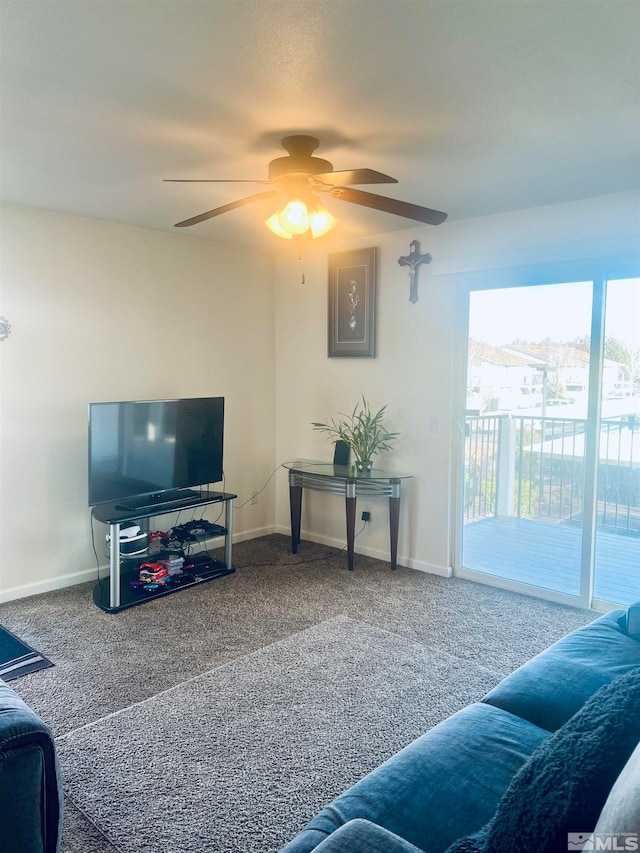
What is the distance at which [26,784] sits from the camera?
4.62ft

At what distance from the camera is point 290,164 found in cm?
266

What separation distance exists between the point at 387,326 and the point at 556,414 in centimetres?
139

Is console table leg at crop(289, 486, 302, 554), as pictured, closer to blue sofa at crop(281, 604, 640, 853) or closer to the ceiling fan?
the ceiling fan

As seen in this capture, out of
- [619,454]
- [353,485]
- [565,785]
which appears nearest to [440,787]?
[565,785]

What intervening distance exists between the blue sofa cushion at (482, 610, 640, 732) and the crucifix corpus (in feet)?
9.10

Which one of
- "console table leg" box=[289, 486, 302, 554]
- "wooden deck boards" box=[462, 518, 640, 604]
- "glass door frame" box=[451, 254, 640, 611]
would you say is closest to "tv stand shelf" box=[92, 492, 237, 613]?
"console table leg" box=[289, 486, 302, 554]

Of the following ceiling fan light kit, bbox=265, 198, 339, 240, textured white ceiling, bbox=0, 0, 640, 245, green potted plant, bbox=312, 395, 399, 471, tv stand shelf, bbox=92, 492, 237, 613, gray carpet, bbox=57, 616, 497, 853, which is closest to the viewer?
textured white ceiling, bbox=0, 0, 640, 245

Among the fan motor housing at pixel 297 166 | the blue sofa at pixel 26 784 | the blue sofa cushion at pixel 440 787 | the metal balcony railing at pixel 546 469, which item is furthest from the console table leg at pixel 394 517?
the blue sofa at pixel 26 784

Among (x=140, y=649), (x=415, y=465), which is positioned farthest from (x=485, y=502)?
(x=140, y=649)

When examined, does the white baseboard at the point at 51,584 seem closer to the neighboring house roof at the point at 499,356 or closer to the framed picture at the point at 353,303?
the framed picture at the point at 353,303

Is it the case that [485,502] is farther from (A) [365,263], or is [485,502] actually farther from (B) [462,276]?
(A) [365,263]

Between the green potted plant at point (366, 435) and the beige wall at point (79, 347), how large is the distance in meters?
1.03

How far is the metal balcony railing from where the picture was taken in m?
3.61

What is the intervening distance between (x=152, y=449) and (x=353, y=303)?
1882mm
